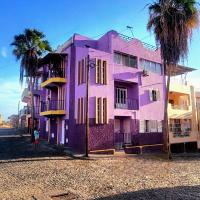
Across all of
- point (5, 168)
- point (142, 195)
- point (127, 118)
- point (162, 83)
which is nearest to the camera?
point (142, 195)

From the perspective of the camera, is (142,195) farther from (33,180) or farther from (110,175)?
(33,180)

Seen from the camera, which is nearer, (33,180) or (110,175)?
(33,180)

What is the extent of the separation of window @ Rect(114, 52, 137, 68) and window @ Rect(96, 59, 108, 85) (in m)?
2.05

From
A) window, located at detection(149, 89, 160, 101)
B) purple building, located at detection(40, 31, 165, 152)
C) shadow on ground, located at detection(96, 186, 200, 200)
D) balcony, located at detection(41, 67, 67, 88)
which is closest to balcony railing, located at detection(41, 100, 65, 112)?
purple building, located at detection(40, 31, 165, 152)

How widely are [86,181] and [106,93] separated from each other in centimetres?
1147

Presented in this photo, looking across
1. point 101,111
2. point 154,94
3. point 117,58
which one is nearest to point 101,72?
point 117,58

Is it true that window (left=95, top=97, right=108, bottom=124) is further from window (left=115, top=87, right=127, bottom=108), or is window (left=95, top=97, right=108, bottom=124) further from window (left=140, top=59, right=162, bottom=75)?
window (left=140, top=59, right=162, bottom=75)

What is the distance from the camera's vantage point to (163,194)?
948cm

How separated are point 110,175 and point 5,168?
6.15 meters

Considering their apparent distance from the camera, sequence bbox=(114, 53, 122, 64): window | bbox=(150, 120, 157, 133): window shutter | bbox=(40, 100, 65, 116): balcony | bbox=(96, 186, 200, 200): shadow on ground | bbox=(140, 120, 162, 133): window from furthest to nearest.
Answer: bbox=(150, 120, 157, 133): window shutter < bbox=(140, 120, 162, 133): window < bbox=(114, 53, 122, 64): window < bbox=(40, 100, 65, 116): balcony < bbox=(96, 186, 200, 200): shadow on ground

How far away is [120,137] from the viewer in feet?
79.2

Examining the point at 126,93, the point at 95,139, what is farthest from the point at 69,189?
the point at 126,93

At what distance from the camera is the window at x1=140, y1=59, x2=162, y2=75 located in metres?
27.0

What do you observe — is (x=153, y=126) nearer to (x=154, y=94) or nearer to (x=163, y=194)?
(x=154, y=94)
